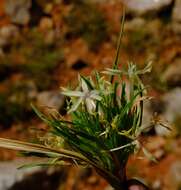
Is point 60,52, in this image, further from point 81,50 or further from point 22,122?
point 22,122

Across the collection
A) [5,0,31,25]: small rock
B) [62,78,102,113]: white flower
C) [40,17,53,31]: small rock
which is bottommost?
[40,17,53,31]: small rock

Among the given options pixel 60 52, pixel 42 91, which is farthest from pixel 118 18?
pixel 42 91

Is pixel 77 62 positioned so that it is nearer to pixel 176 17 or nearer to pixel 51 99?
pixel 51 99

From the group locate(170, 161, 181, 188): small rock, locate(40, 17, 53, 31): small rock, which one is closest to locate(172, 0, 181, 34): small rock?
locate(40, 17, 53, 31): small rock

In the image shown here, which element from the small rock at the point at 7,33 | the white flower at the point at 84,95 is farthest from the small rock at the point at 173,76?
the white flower at the point at 84,95

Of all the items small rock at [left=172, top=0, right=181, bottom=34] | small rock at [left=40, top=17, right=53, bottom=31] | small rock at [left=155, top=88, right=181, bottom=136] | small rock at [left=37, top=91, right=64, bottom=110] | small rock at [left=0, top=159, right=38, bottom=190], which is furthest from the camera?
small rock at [left=40, top=17, right=53, bottom=31]

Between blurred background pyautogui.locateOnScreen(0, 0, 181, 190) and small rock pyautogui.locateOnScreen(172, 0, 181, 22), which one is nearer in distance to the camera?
blurred background pyautogui.locateOnScreen(0, 0, 181, 190)

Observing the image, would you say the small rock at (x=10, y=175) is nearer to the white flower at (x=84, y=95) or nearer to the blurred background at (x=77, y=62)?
the blurred background at (x=77, y=62)

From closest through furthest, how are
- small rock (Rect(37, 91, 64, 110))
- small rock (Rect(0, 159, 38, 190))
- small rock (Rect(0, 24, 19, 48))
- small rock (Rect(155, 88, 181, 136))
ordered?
small rock (Rect(0, 159, 38, 190)) < small rock (Rect(155, 88, 181, 136)) < small rock (Rect(37, 91, 64, 110)) < small rock (Rect(0, 24, 19, 48))

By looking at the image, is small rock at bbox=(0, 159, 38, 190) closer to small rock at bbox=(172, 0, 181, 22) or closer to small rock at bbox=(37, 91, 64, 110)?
small rock at bbox=(37, 91, 64, 110)
